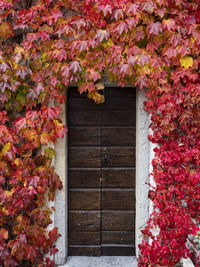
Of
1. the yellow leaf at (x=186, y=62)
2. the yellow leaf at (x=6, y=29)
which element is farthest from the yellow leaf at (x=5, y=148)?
the yellow leaf at (x=186, y=62)

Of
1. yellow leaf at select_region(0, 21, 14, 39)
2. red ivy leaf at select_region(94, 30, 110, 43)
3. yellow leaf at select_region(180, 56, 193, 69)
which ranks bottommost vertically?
yellow leaf at select_region(180, 56, 193, 69)

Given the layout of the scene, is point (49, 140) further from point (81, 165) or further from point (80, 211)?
point (80, 211)

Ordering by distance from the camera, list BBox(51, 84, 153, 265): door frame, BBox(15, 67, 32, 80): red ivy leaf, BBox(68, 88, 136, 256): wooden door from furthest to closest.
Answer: BBox(68, 88, 136, 256): wooden door
BBox(51, 84, 153, 265): door frame
BBox(15, 67, 32, 80): red ivy leaf

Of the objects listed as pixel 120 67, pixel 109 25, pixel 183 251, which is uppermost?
pixel 109 25

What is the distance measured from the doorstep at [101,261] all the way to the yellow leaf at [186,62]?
2.43 metres

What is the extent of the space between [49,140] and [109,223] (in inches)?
52.9

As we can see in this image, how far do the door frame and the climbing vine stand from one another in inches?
5.0

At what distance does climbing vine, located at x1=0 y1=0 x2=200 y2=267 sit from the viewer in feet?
10.5

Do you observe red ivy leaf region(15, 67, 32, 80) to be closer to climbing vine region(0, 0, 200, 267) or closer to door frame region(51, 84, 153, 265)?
climbing vine region(0, 0, 200, 267)

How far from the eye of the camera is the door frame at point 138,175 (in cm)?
353

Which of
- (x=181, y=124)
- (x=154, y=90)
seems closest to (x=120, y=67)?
(x=154, y=90)

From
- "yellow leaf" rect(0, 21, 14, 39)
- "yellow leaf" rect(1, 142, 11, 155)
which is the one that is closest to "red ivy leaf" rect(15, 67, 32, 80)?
"yellow leaf" rect(0, 21, 14, 39)

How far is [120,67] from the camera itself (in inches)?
127

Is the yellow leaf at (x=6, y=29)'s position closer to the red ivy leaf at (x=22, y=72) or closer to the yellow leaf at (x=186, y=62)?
the red ivy leaf at (x=22, y=72)
